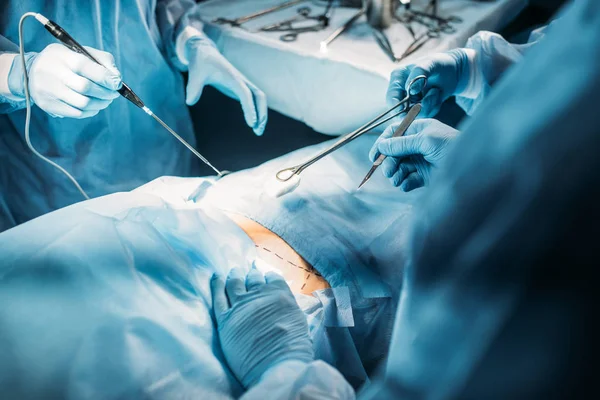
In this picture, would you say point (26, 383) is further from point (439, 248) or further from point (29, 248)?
point (439, 248)

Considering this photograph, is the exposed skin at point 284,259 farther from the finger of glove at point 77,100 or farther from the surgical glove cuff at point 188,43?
the surgical glove cuff at point 188,43

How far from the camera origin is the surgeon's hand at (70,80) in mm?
1124

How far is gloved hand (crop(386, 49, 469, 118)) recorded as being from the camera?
141 centimetres

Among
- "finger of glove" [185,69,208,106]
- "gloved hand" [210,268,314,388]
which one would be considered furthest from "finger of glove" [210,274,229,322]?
"finger of glove" [185,69,208,106]

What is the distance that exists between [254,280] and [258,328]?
0.57ft

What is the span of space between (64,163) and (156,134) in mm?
377

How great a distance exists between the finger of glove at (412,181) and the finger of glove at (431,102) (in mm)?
324

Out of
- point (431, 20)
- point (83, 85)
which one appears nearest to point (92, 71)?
point (83, 85)

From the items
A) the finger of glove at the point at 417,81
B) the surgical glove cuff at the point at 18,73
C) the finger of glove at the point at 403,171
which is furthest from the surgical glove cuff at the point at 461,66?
the surgical glove cuff at the point at 18,73

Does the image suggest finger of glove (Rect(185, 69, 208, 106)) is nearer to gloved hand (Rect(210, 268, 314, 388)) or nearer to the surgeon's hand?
the surgeon's hand

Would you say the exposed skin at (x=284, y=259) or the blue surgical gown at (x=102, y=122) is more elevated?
the blue surgical gown at (x=102, y=122)

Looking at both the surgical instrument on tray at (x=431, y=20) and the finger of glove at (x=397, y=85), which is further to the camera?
the surgical instrument on tray at (x=431, y=20)

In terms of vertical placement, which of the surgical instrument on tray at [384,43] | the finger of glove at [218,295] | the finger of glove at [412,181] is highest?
the surgical instrument on tray at [384,43]

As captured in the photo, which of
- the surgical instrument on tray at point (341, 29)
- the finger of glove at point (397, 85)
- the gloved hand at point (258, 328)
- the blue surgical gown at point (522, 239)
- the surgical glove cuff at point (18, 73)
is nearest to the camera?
the blue surgical gown at point (522, 239)
